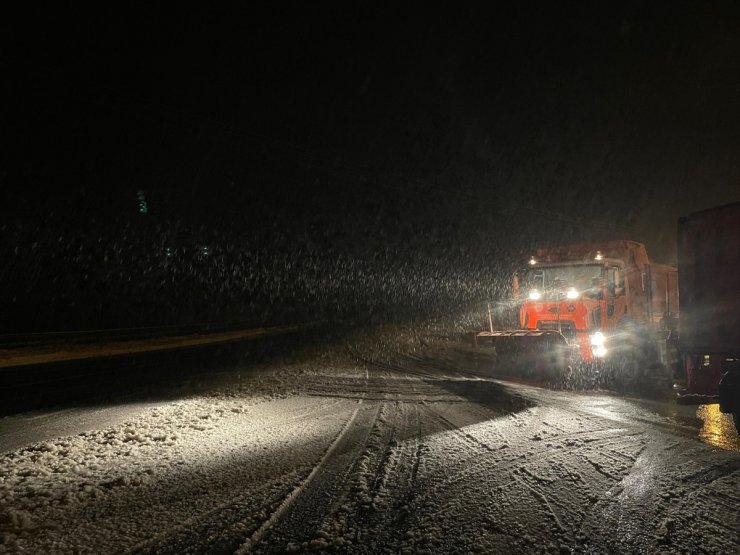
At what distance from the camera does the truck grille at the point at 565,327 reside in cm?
1292

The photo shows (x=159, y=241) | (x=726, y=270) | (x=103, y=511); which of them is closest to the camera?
(x=103, y=511)

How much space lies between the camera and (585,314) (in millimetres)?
12773

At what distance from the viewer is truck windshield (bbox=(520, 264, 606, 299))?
12883 mm

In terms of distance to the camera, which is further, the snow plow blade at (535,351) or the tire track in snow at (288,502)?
the snow plow blade at (535,351)

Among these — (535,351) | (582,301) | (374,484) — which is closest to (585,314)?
(582,301)

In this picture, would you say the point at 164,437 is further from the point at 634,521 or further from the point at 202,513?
the point at 634,521

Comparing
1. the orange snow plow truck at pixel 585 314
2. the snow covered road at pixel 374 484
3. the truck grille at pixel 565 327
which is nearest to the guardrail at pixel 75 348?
the snow covered road at pixel 374 484

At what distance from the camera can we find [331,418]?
7.79 m

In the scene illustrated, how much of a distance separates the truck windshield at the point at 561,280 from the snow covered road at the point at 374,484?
5.28 meters

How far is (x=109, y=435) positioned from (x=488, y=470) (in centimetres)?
492

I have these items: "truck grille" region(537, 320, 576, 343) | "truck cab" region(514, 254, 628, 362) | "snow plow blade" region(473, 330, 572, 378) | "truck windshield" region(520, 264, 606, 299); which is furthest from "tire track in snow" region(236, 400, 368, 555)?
"truck windshield" region(520, 264, 606, 299)

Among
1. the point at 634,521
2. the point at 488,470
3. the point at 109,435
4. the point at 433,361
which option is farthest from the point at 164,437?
the point at 433,361

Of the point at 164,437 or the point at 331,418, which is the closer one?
the point at 164,437

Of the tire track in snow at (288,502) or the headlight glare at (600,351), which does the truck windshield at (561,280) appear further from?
the tire track in snow at (288,502)
